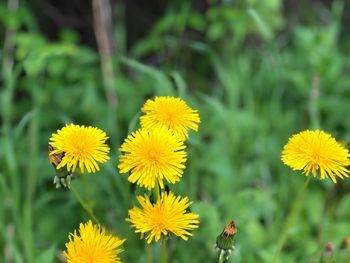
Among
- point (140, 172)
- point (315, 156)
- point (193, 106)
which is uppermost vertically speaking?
point (193, 106)

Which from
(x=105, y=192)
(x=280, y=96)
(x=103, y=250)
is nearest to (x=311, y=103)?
(x=280, y=96)

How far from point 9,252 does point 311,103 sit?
1.24 metres

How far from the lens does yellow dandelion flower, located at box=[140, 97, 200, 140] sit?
45.4 inches

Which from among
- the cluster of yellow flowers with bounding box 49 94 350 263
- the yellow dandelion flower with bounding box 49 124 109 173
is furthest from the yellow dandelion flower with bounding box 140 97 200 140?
the yellow dandelion flower with bounding box 49 124 109 173

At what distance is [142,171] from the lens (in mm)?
1060

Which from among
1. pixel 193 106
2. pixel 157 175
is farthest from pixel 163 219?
pixel 193 106

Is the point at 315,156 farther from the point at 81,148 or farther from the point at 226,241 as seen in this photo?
the point at 81,148

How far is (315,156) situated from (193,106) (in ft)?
3.40

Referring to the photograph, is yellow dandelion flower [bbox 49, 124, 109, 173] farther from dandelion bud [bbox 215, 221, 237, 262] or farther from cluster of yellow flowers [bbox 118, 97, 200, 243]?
dandelion bud [bbox 215, 221, 237, 262]

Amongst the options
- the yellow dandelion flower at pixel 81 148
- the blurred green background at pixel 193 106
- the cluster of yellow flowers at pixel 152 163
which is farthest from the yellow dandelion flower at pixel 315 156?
the blurred green background at pixel 193 106

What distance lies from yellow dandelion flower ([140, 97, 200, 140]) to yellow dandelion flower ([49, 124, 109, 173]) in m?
0.10

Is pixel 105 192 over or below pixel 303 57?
below

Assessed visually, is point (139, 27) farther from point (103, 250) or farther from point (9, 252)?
point (103, 250)

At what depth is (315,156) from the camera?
3.62 feet
